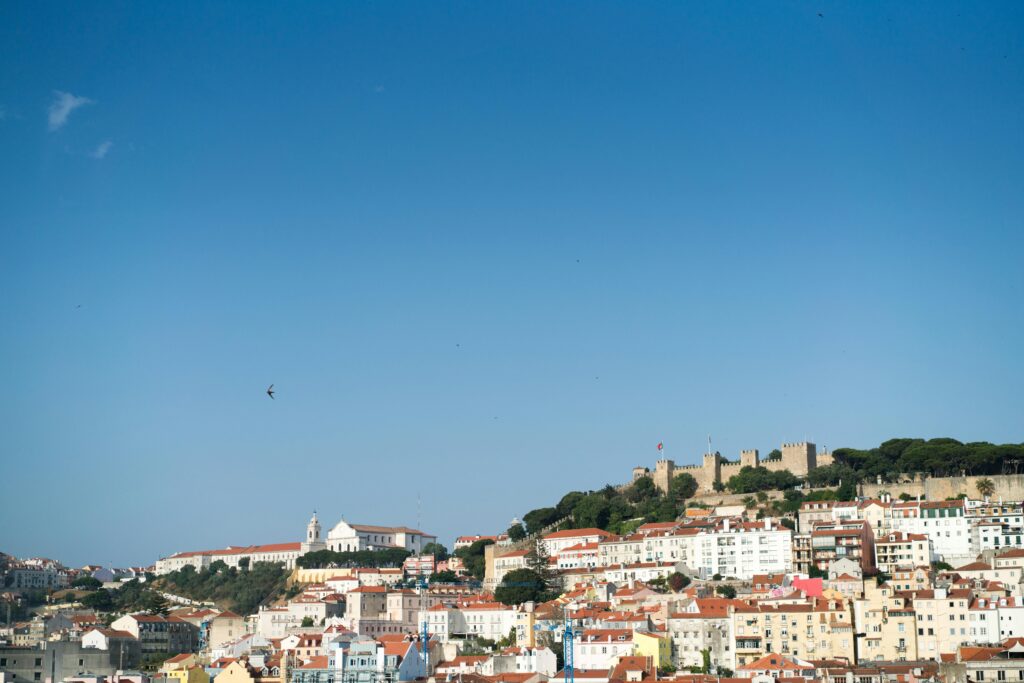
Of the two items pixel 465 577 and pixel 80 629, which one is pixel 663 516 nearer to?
pixel 465 577

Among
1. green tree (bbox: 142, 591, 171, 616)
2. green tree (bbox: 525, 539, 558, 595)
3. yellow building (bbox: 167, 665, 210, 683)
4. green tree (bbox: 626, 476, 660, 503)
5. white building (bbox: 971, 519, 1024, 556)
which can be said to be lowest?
yellow building (bbox: 167, 665, 210, 683)

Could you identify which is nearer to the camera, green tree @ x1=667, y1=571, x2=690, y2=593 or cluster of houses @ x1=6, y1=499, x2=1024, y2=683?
cluster of houses @ x1=6, y1=499, x2=1024, y2=683

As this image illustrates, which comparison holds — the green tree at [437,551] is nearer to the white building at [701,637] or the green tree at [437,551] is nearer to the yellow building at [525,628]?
the yellow building at [525,628]

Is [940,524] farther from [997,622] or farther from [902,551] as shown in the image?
[997,622]

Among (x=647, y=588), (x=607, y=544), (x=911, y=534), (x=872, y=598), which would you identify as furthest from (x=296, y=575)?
(x=872, y=598)

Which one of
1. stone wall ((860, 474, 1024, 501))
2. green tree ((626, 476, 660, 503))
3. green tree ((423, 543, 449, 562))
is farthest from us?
green tree ((423, 543, 449, 562))

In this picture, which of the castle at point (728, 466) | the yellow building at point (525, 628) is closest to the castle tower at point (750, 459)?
the castle at point (728, 466)

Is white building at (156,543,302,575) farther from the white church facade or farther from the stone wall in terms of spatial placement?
the stone wall

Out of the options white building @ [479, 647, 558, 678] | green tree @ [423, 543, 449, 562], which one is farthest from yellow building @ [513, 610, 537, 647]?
green tree @ [423, 543, 449, 562]
